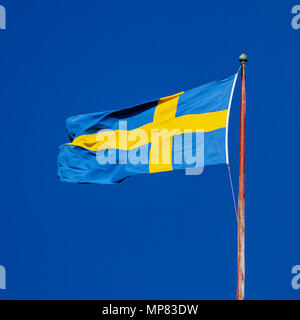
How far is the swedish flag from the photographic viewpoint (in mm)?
13477

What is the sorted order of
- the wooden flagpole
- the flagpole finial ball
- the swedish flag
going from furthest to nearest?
the swedish flag → the flagpole finial ball → the wooden flagpole

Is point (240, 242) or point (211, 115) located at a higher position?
point (211, 115)

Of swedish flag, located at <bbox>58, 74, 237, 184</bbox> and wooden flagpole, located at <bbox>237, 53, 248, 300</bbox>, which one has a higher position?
swedish flag, located at <bbox>58, 74, 237, 184</bbox>

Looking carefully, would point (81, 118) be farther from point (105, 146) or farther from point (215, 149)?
point (215, 149)

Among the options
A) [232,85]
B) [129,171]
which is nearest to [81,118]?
[129,171]

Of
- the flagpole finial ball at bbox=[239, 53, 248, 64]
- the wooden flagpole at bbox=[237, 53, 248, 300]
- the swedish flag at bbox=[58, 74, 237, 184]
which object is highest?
the flagpole finial ball at bbox=[239, 53, 248, 64]

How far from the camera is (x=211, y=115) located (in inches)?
539

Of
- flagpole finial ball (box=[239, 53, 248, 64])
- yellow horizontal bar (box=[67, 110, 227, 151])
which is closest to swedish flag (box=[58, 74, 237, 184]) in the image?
yellow horizontal bar (box=[67, 110, 227, 151])

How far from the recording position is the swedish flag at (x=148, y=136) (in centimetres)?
1348

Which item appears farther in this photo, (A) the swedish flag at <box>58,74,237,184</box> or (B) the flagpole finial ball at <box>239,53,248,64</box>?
(A) the swedish flag at <box>58,74,237,184</box>

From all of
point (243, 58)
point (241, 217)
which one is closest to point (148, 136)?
point (243, 58)

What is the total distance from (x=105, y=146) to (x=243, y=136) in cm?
513

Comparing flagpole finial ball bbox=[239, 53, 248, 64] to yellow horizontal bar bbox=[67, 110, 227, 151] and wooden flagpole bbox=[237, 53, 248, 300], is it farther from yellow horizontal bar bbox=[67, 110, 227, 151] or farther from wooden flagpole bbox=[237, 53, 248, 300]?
yellow horizontal bar bbox=[67, 110, 227, 151]

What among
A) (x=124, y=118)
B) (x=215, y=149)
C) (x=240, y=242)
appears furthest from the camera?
(x=124, y=118)
